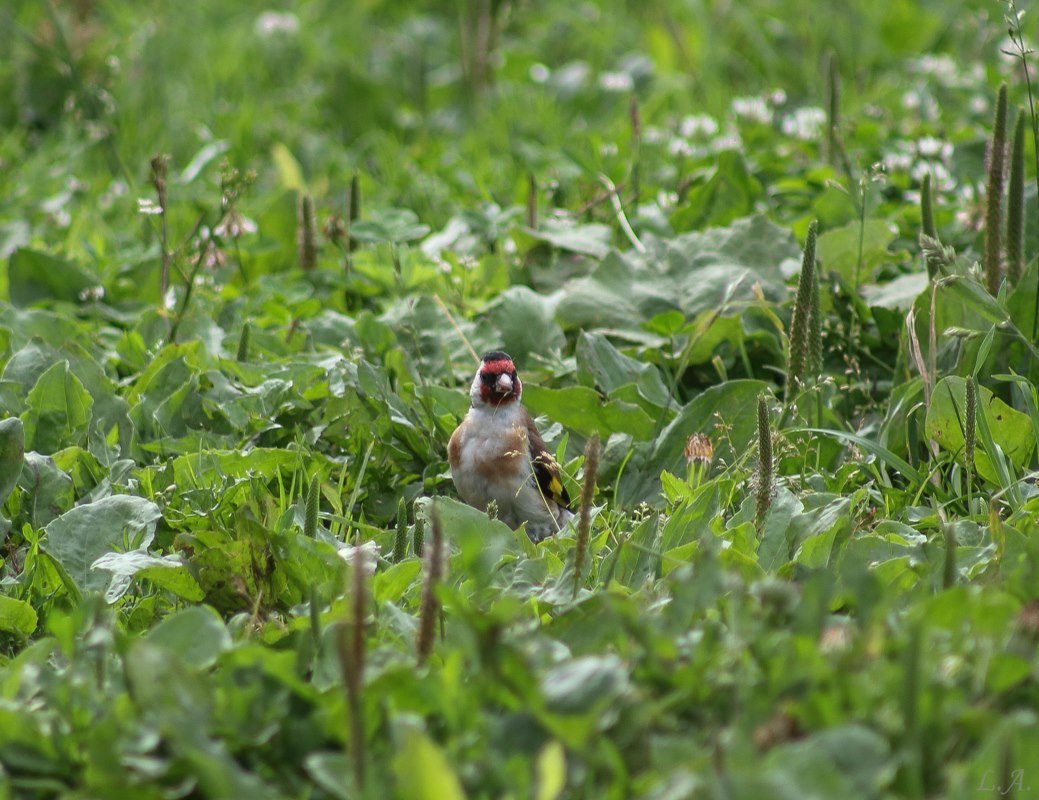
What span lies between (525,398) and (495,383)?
11 centimetres

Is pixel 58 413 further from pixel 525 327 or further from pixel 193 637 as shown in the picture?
pixel 193 637

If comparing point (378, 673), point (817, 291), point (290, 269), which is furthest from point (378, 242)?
point (378, 673)

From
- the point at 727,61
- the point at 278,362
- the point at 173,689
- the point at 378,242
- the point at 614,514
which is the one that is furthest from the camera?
the point at 727,61

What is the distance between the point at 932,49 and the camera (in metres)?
7.87

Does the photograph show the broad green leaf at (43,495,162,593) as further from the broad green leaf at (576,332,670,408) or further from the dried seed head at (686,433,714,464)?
the broad green leaf at (576,332,670,408)

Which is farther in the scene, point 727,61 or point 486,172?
point 727,61

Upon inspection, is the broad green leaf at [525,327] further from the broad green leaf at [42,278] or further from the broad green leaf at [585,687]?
the broad green leaf at [585,687]

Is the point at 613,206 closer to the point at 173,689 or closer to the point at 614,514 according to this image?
the point at 614,514

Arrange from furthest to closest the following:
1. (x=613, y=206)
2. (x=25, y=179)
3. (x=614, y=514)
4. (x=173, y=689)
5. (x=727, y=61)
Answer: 1. (x=727, y=61)
2. (x=25, y=179)
3. (x=613, y=206)
4. (x=614, y=514)
5. (x=173, y=689)

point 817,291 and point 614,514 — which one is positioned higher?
point 817,291

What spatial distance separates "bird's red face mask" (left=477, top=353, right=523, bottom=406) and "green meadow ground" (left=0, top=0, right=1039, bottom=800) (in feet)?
0.38

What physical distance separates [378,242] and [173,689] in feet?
10.5

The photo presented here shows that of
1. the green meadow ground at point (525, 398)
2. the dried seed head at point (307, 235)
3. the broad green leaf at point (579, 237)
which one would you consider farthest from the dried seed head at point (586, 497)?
Answer: the dried seed head at point (307, 235)

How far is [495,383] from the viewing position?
3922 millimetres
